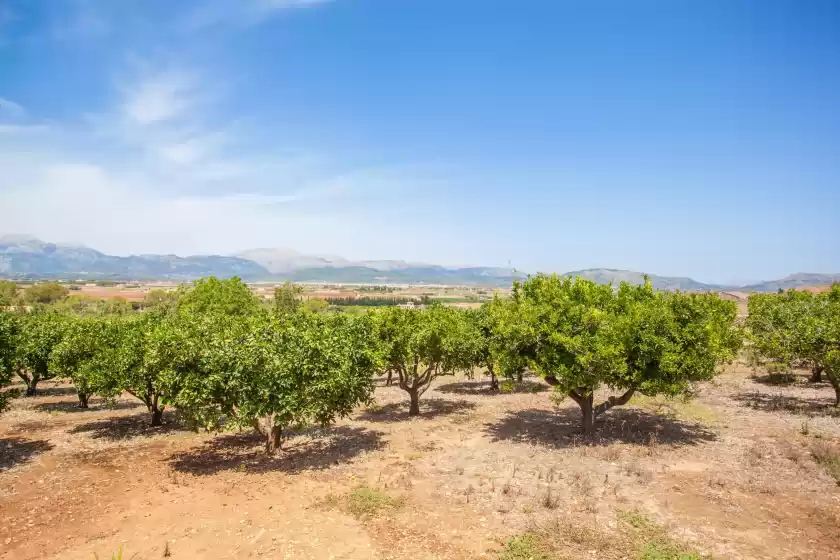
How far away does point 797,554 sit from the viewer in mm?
14211

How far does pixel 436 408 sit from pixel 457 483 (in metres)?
16.1

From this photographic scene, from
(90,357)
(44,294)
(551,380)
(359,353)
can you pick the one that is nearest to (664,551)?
(551,380)

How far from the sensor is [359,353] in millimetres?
24688

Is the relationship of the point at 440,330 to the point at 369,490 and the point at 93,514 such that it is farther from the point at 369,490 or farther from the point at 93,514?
the point at 93,514

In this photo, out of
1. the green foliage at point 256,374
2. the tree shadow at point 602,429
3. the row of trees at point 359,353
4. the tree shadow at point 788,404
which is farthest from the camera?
the tree shadow at point 788,404

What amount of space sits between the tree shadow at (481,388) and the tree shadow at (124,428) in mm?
23387

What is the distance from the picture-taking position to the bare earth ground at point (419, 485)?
1538 centimetres

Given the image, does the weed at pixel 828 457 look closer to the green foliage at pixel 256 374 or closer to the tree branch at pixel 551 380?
the tree branch at pixel 551 380

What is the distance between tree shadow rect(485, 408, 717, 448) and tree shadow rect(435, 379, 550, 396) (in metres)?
9.74

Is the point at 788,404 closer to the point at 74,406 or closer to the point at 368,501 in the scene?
the point at 368,501

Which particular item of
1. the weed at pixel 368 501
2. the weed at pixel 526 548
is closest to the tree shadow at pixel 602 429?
the weed at pixel 368 501

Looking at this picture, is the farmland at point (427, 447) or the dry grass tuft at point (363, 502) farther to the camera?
the dry grass tuft at point (363, 502)

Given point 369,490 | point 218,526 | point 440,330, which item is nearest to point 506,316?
point 440,330

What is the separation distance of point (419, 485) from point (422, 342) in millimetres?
11391
